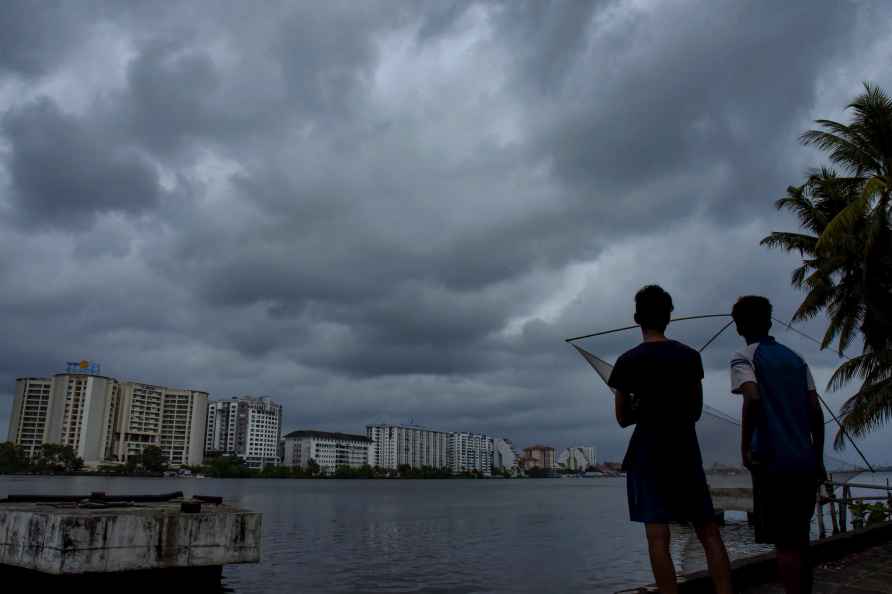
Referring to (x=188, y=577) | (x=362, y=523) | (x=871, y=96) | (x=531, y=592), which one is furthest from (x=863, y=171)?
(x=362, y=523)

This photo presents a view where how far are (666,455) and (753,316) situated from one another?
4.59 feet

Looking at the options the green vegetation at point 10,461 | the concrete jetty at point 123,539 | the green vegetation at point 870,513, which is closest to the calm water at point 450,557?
the green vegetation at point 870,513

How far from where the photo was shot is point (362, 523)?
4697cm

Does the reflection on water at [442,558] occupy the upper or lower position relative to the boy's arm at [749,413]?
lower

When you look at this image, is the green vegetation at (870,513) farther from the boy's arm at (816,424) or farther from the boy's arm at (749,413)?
the boy's arm at (749,413)

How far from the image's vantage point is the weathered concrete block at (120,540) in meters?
10.4

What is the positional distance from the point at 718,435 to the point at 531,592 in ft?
35.4

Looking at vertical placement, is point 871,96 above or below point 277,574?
above

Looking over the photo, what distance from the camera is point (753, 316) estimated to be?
16.0 ft

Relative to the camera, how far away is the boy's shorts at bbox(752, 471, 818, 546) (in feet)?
14.3

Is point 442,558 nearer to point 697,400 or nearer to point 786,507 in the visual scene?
point 786,507

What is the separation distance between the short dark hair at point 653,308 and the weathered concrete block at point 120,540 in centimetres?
979

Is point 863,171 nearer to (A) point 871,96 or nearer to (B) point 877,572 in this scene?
(A) point 871,96

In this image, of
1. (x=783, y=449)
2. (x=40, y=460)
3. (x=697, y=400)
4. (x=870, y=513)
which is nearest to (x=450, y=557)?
(x=870, y=513)
